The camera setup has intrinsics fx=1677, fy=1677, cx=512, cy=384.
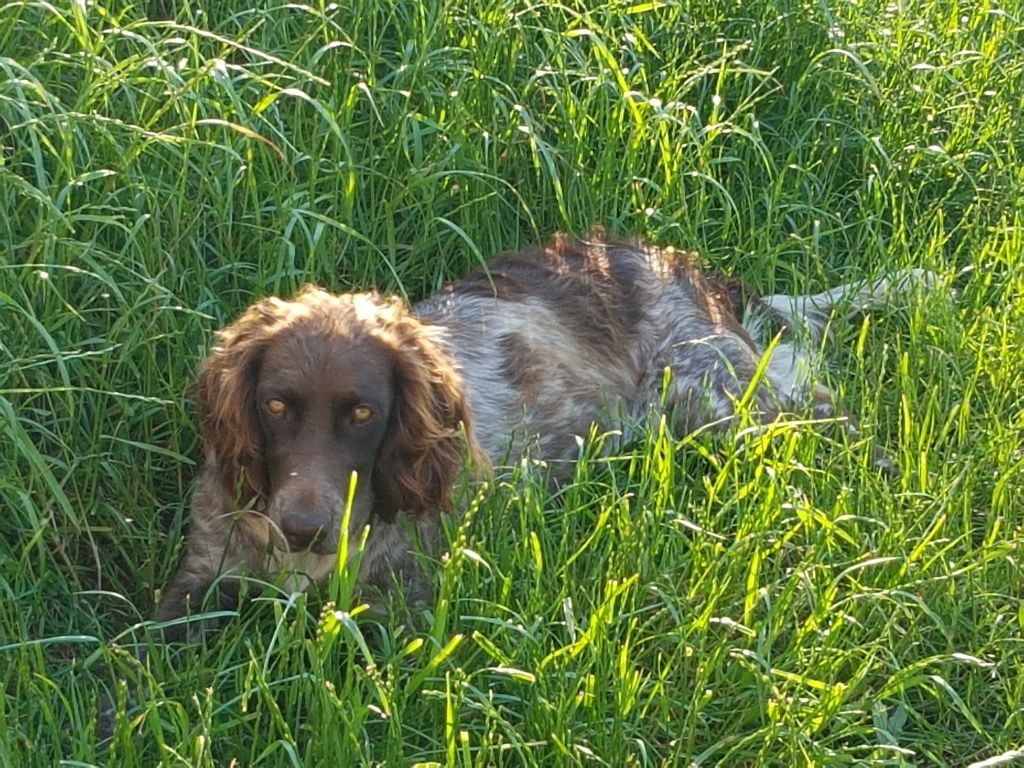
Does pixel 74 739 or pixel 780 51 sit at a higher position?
pixel 780 51

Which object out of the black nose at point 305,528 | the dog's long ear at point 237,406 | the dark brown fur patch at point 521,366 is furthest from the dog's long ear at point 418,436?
the dark brown fur patch at point 521,366

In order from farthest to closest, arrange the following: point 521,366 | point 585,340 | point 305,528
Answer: point 585,340
point 521,366
point 305,528

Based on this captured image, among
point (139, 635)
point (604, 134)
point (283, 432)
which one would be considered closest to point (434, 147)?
point (604, 134)

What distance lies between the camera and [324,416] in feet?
12.4

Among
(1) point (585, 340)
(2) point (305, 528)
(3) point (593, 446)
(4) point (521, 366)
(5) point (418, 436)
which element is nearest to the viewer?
(2) point (305, 528)

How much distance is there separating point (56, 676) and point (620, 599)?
118cm

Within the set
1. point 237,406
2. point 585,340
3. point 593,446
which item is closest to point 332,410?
point 237,406

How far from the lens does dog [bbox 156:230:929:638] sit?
3.80 metres

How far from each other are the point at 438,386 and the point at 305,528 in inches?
24.5

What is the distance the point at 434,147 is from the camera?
190 inches

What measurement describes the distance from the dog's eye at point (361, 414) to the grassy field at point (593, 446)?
14.0 inches

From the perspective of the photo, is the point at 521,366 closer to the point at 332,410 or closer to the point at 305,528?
the point at 332,410

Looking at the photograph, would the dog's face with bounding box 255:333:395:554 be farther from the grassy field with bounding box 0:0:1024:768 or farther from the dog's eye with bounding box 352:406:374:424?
the grassy field with bounding box 0:0:1024:768

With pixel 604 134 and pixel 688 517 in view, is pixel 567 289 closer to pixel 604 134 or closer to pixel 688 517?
pixel 604 134
